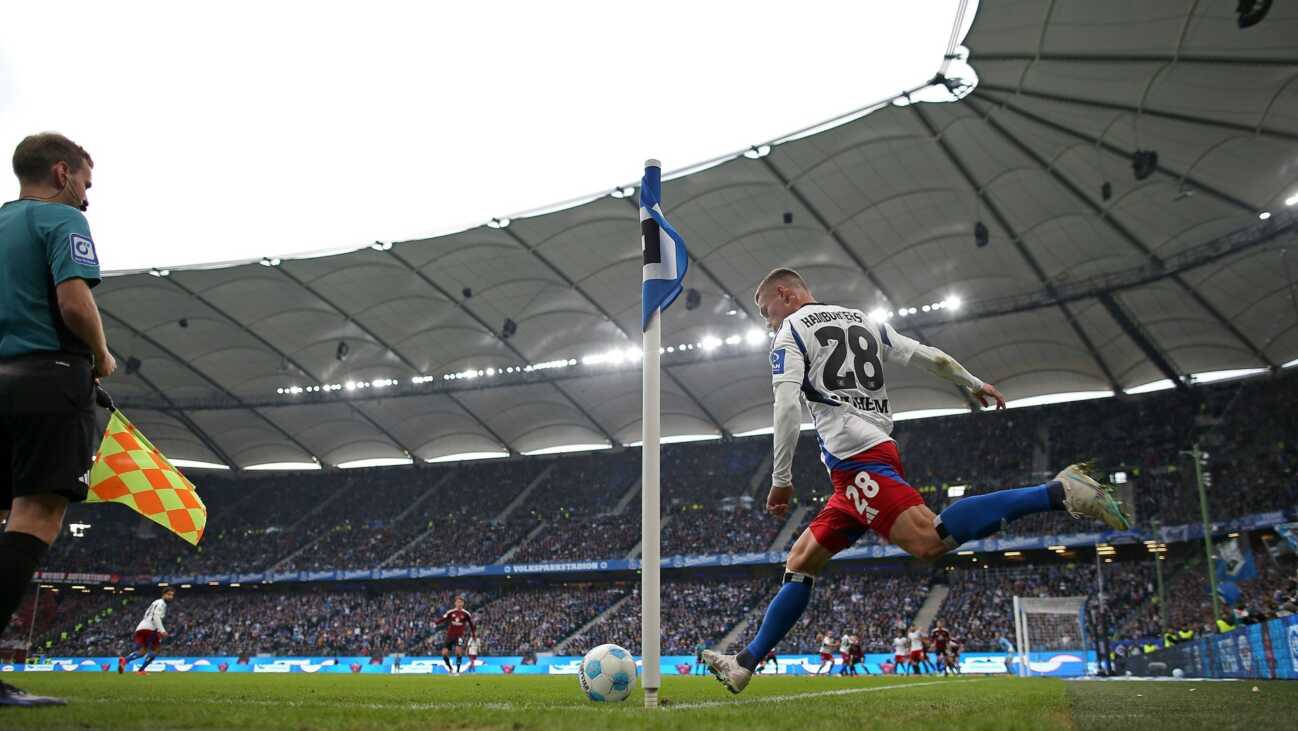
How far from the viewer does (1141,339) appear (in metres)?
30.2

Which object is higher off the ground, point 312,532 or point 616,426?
point 616,426

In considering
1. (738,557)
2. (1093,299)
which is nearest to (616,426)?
(738,557)

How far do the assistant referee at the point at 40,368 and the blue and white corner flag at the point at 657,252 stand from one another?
8.17 ft

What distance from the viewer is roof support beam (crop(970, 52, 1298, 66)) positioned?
57.8 feet

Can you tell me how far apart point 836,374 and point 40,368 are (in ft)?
11.6

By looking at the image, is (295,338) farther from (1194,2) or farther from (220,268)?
(1194,2)

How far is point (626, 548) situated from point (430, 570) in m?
9.86

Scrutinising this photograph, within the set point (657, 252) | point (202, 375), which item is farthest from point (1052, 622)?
point (202, 375)

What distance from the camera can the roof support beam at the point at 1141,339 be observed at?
91.9 feet

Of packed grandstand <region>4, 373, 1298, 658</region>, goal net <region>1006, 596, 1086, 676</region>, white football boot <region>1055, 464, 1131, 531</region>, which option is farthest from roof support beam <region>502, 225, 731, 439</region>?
white football boot <region>1055, 464, 1131, 531</region>

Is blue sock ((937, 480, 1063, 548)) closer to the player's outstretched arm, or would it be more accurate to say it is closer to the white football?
the player's outstretched arm

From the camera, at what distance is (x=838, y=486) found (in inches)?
180

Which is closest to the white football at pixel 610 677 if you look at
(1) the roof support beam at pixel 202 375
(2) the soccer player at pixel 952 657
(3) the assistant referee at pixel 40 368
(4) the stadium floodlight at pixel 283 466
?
(3) the assistant referee at pixel 40 368

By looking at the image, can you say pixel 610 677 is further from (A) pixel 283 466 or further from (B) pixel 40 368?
(A) pixel 283 466
